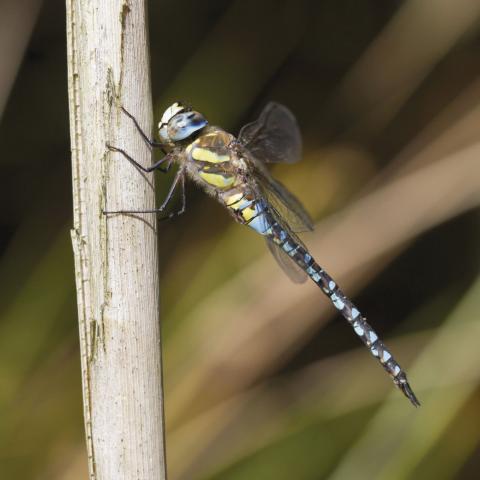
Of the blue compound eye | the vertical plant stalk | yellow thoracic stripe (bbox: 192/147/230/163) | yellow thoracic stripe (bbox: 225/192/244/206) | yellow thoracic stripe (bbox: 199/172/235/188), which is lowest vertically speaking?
the vertical plant stalk

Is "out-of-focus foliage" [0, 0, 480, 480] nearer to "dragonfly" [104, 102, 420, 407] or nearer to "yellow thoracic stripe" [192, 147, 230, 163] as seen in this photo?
"dragonfly" [104, 102, 420, 407]

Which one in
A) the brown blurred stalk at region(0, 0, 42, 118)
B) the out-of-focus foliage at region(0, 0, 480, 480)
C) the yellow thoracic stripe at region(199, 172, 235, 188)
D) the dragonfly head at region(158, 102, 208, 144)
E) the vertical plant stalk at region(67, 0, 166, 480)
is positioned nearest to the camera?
the vertical plant stalk at region(67, 0, 166, 480)

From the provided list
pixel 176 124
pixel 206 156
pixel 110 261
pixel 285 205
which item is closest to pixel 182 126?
pixel 176 124

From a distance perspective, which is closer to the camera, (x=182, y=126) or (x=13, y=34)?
(x=182, y=126)

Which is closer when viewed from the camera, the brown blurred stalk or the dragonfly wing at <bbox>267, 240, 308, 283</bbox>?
the dragonfly wing at <bbox>267, 240, 308, 283</bbox>

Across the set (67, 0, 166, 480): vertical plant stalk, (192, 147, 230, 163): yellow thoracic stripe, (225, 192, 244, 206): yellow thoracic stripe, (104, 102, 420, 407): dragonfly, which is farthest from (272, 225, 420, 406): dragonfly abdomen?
(67, 0, 166, 480): vertical plant stalk

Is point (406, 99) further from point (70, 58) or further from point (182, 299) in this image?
point (70, 58)

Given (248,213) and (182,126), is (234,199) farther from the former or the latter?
(182,126)

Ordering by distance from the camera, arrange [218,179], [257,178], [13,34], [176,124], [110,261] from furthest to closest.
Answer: [13,34] < [257,178] < [218,179] < [176,124] < [110,261]
